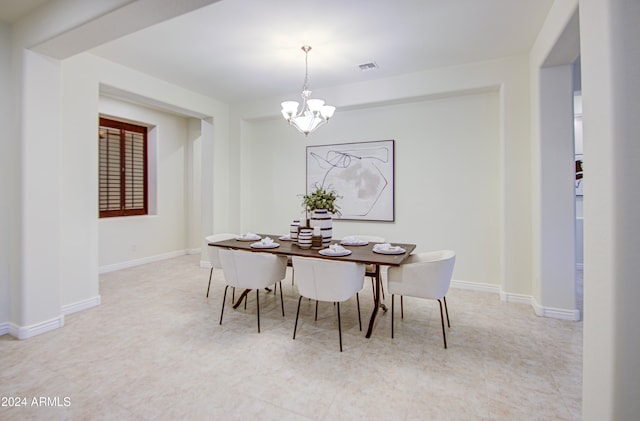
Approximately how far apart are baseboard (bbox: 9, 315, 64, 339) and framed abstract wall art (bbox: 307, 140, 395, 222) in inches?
134

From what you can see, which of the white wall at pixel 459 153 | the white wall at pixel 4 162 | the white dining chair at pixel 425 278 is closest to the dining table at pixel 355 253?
the white dining chair at pixel 425 278

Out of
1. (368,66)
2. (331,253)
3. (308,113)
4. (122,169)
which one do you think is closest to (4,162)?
(122,169)

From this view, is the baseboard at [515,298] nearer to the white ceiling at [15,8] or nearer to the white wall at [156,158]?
the white wall at [156,158]

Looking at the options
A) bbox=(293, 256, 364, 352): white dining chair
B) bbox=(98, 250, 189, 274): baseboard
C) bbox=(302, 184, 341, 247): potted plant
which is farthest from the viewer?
bbox=(98, 250, 189, 274): baseboard

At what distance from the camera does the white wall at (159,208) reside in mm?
5023

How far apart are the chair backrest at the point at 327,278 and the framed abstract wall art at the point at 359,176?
2.08m

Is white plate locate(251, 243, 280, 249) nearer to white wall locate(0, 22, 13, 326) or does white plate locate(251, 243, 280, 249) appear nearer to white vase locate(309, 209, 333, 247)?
white vase locate(309, 209, 333, 247)

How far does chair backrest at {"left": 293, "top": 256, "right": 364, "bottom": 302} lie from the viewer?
7.98 ft

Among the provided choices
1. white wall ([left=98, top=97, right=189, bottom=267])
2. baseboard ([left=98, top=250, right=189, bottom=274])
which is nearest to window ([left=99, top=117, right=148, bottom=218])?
white wall ([left=98, top=97, right=189, bottom=267])

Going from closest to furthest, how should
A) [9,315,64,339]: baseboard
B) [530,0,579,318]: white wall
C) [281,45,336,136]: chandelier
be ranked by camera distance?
[9,315,64,339]: baseboard → [530,0,579,318]: white wall → [281,45,336,136]: chandelier

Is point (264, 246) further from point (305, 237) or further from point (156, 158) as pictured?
point (156, 158)

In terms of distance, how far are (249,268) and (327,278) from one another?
76 centimetres

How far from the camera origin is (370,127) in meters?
4.57

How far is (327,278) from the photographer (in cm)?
247
